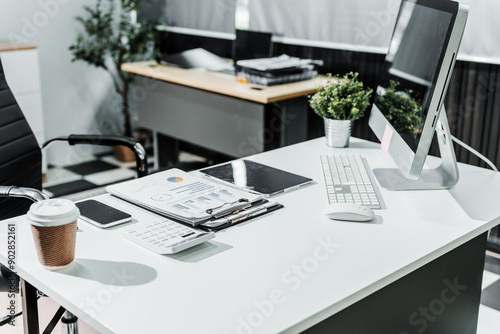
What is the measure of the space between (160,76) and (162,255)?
95.8 inches

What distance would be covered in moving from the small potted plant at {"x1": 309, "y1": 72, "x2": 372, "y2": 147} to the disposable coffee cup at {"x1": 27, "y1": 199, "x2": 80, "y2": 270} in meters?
1.11

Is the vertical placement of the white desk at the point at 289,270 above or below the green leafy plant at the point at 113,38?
below

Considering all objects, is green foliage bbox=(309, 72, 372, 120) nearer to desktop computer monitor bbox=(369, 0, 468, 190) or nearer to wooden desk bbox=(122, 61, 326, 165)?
desktop computer monitor bbox=(369, 0, 468, 190)

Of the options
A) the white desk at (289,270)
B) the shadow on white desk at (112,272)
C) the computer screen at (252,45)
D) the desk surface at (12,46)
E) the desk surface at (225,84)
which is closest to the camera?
the white desk at (289,270)

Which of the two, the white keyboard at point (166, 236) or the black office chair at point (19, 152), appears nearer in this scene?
the white keyboard at point (166, 236)

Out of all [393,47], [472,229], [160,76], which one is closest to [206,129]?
[160,76]

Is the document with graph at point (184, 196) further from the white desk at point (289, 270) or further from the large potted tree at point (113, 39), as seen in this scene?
the large potted tree at point (113, 39)

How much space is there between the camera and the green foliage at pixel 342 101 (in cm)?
205

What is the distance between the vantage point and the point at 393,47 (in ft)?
6.30

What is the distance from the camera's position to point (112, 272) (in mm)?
1214

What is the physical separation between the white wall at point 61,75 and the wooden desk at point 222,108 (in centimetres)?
65

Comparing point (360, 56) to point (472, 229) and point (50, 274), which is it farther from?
point (50, 274)

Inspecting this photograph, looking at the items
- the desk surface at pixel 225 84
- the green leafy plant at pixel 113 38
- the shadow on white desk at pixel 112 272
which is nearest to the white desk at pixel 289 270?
the shadow on white desk at pixel 112 272

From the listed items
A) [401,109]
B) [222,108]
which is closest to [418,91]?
[401,109]
